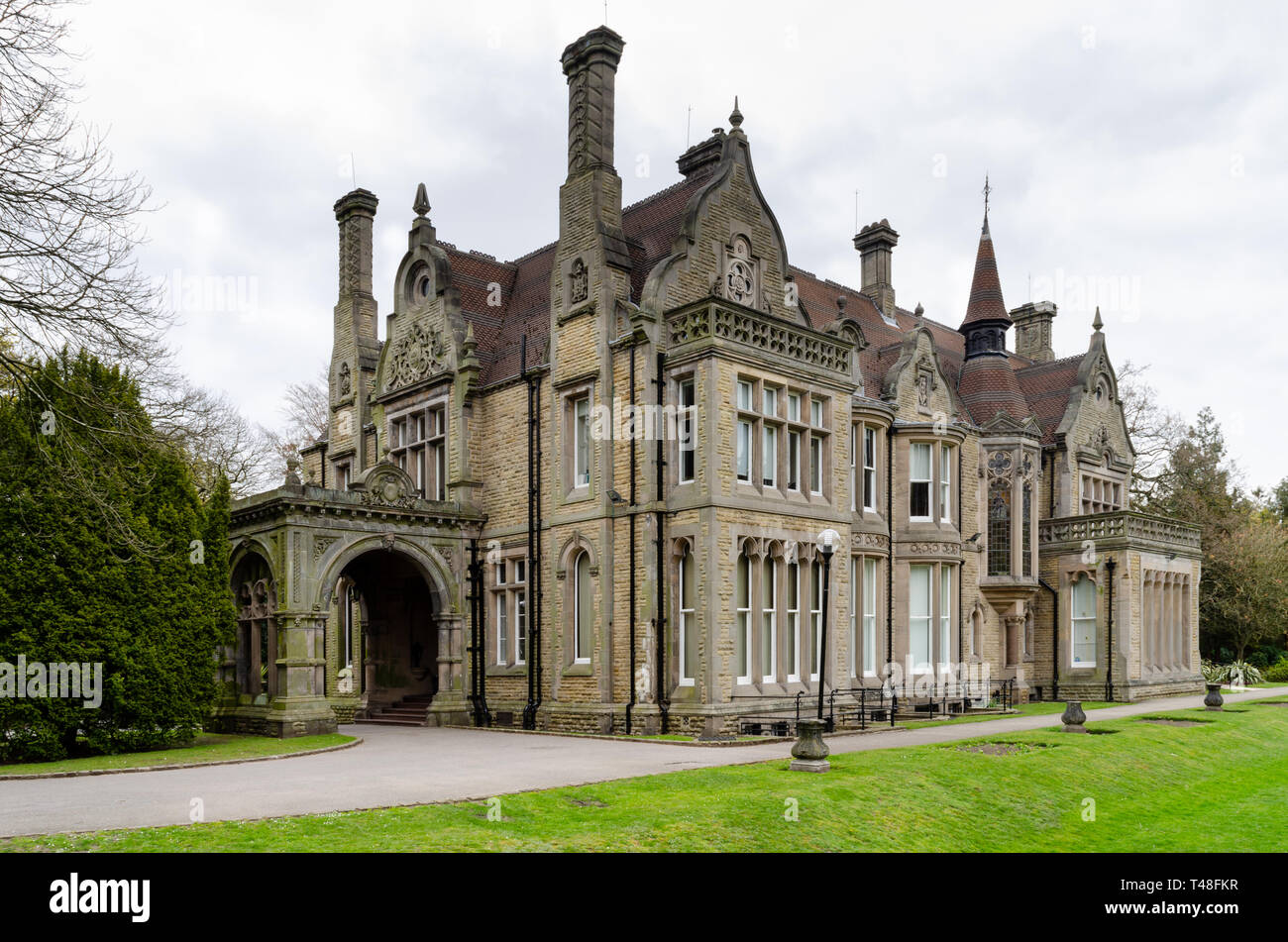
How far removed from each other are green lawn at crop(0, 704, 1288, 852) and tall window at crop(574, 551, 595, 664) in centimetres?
776

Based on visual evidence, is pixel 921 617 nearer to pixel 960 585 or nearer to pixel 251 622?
pixel 960 585

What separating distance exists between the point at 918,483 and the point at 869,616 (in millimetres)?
4226

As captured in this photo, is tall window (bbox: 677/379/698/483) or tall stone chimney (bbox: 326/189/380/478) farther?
tall stone chimney (bbox: 326/189/380/478)

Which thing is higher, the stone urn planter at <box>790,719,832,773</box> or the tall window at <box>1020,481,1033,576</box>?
the tall window at <box>1020,481,1033,576</box>

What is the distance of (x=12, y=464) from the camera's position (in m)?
18.2

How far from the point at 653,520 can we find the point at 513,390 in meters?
6.22

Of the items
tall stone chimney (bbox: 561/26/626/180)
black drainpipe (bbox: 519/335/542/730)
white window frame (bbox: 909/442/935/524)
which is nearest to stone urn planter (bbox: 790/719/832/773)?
black drainpipe (bbox: 519/335/542/730)

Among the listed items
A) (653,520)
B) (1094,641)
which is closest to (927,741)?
(653,520)

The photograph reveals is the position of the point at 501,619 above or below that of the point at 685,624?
below

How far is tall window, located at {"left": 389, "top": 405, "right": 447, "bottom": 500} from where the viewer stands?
92.2 feet

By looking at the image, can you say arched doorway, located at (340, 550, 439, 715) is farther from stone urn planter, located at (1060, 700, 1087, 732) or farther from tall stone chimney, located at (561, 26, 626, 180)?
stone urn planter, located at (1060, 700, 1087, 732)

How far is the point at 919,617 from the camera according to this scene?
29.1 meters

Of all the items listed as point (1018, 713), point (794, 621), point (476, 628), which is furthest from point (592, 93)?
point (1018, 713)

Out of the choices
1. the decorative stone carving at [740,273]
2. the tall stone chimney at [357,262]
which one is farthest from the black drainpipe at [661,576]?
the tall stone chimney at [357,262]
